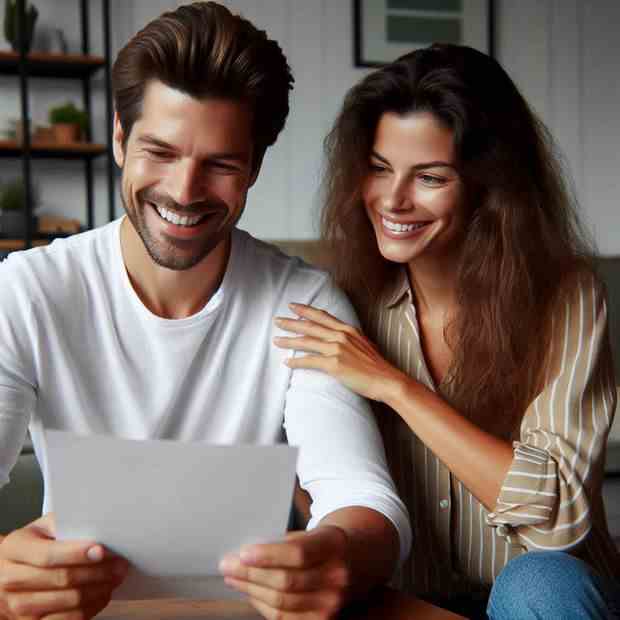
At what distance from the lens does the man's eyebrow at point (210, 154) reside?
124cm

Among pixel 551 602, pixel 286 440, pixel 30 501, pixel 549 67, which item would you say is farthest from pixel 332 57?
pixel 551 602

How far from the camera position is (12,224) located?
12.3ft

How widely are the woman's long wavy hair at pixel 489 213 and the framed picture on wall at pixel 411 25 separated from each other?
3.16 m

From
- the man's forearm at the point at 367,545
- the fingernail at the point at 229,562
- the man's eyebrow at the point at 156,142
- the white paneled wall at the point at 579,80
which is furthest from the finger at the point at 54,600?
the white paneled wall at the point at 579,80

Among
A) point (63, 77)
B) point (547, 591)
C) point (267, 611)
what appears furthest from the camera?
point (63, 77)

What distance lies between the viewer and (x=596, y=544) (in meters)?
1.43

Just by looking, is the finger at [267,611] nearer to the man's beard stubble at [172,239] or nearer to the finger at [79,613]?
the finger at [79,613]

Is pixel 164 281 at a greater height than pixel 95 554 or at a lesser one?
greater

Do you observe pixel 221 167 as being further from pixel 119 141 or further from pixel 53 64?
pixel 53 64

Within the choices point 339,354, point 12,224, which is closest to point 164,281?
point 339,354

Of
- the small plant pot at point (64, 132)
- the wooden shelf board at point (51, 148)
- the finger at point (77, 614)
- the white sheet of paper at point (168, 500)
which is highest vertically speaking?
the small plant pot at point (64, 132)

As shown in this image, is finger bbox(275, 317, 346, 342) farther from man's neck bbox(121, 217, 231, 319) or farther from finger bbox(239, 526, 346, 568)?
finger bbox(239, 526, 346, 568)

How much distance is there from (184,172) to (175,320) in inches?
8.8

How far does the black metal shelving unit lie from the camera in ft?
12.2
